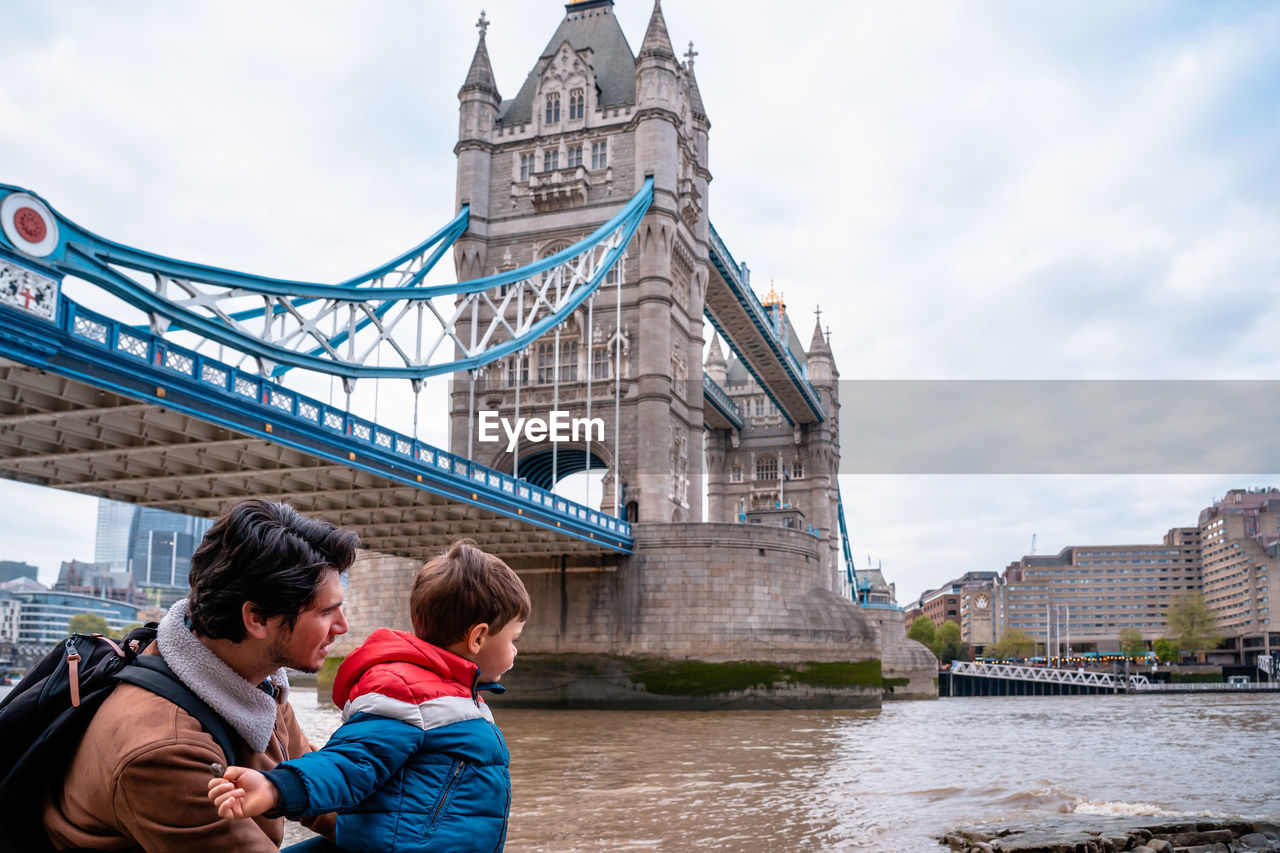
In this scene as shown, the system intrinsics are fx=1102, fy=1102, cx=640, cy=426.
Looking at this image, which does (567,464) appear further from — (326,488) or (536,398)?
(326,488)

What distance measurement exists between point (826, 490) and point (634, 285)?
25.5 meters

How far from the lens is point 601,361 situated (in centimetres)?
3209

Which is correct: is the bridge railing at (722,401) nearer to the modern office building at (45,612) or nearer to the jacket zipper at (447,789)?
the jacket zipper at (447,789)

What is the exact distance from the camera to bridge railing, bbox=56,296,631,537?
40.1ft

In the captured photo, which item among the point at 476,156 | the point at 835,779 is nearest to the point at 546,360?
the point at 476,156

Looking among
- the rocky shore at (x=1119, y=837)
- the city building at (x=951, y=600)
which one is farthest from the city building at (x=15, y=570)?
the rocky shore at (x=1119, y=837)

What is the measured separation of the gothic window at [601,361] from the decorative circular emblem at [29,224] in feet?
67.8

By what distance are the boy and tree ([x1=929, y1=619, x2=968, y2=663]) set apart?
297 feet

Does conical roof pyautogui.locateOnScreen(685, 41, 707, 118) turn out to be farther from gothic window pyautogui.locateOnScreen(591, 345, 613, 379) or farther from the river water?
the river water

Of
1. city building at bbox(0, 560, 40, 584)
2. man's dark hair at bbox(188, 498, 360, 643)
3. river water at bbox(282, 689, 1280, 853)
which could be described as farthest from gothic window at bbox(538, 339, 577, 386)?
city building at bbox(0, 560, 40, 584)

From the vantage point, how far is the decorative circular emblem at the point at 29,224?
35.9 feet

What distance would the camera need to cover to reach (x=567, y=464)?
123 feet

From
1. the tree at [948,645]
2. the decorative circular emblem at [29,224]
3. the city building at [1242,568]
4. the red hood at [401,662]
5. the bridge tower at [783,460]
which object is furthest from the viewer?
the tree at [948,645]

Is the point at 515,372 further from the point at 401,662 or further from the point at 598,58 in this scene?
the point at 401,662
